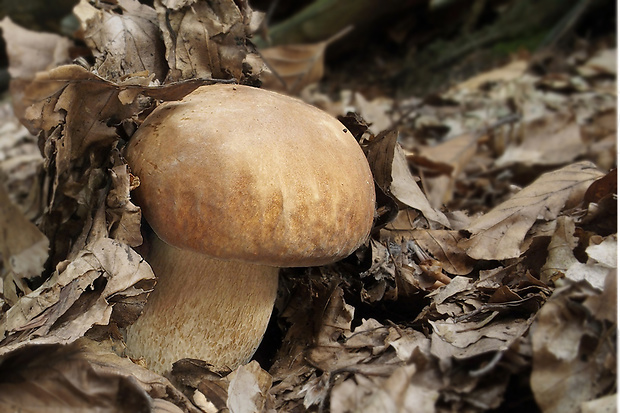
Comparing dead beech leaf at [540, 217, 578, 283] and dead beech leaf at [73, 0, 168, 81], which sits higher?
dead beech leaf at [73, 0, 168, 81]

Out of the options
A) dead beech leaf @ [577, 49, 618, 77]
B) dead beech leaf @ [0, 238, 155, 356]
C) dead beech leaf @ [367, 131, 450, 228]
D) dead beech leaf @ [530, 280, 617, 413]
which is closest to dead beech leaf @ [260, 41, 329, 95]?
dead beech leaf @ [367, 131, 450, 228]

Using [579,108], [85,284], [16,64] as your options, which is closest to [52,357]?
[85,284]

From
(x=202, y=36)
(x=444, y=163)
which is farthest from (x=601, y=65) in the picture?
(x=202, y=36)

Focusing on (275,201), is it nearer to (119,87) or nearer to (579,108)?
(119,87)

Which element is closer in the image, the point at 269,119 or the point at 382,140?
the point at 269,119

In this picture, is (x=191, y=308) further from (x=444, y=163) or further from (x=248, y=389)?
(x=444, y=163)

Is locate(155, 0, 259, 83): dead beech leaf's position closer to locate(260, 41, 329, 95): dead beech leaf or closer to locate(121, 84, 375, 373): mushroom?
locate(121, 84, 375, 373): mushroom

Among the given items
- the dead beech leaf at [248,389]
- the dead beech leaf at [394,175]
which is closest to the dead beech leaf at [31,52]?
the dead beech leaf at [394,175]
